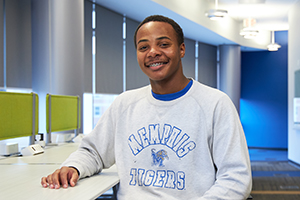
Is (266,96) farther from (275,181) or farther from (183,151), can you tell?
(183,151)

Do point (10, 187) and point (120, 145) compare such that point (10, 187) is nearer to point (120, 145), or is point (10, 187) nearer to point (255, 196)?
point (120, 145)

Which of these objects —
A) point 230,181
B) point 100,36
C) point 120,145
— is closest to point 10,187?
point 120,145

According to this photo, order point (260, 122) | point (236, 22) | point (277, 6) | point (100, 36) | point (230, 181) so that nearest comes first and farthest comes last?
point (230, 181)
point (100, 36)
point (277, 6)
point (236, 22)
point (260, 122)

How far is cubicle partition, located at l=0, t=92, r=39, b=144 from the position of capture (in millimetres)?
2357

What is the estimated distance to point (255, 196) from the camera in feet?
14.0

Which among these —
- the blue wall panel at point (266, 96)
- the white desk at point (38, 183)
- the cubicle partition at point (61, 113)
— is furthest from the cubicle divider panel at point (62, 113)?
the blue wall panel at point (266, 96)

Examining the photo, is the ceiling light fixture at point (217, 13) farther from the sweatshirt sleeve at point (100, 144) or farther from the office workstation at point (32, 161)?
the sweatshirt sleeve at point (100, 144)

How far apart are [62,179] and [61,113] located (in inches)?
80.6

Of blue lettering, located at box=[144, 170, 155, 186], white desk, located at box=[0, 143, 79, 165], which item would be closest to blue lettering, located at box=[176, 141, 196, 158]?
blue lettering, located at box=[144, 170, 155, 186]

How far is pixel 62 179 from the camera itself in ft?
4.09

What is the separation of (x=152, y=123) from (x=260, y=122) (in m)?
10.1

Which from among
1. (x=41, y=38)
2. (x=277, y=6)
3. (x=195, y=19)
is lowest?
(x=41, y=38)

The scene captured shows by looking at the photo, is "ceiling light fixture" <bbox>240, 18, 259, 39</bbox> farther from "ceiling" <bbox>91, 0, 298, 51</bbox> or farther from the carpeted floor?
the carpeted floor

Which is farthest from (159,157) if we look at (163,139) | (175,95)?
(175,95)
